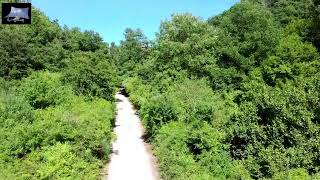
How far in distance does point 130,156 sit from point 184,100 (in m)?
8.16

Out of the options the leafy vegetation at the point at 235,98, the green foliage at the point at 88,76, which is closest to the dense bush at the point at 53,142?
the leafy vegetation at the point at 235,98

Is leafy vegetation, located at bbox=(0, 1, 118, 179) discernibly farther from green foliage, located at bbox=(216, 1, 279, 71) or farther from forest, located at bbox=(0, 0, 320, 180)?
green foliage, located at bbox=(216, 1, 279, 71)

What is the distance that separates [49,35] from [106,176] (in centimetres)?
3612

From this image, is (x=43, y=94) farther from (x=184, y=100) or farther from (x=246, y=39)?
(x=246, y=39)

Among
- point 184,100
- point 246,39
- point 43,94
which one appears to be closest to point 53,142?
point 43,94

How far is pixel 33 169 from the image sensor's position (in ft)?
84.5

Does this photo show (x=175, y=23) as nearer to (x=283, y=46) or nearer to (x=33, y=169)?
(x=283, y=46)

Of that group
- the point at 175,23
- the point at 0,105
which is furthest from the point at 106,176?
the point at 175,23

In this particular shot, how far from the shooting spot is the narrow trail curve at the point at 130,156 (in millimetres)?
29672

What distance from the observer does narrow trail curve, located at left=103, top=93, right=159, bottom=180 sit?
29672mm

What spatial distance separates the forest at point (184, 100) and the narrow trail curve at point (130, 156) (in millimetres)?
886

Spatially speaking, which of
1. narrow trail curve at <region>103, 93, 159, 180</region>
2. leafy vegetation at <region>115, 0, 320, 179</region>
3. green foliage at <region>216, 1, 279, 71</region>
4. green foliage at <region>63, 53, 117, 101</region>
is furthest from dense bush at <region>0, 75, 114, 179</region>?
green foliage at <region>216, 1, 279, 71</region>

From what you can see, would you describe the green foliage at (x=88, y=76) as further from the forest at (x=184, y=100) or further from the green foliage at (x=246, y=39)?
the green foliage at (x=246, y=39)

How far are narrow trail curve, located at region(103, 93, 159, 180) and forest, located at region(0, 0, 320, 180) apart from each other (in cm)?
89
